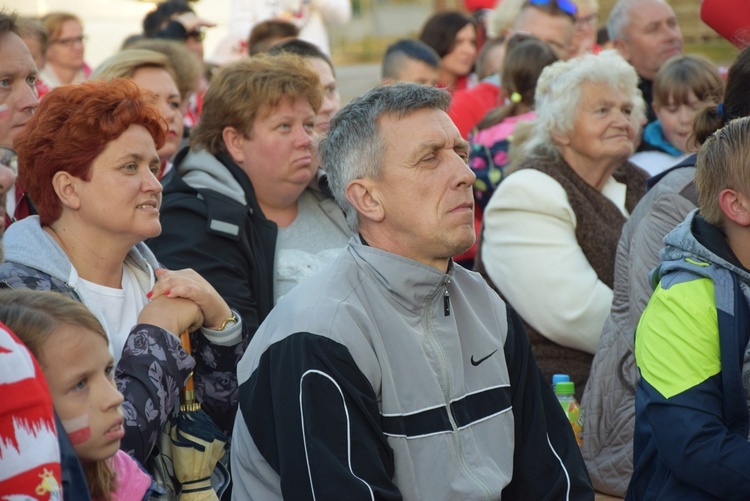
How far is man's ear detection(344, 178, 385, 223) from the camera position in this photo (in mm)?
2906

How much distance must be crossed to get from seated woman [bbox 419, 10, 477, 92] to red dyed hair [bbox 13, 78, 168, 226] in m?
4.88

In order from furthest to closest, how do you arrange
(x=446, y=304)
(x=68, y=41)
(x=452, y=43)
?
(x=452, y=43), (x=68, y=41), (x=446, y=304)

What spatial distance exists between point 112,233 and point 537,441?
1.43 metres

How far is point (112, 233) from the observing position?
10.5ft

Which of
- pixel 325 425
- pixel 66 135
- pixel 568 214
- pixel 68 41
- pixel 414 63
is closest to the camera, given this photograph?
pixel 325 425

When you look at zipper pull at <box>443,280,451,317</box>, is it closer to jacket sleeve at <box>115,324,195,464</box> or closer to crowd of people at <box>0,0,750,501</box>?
crowd of people at <box>0,0,750,501</box>

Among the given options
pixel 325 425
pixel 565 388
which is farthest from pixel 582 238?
pixel 325 425

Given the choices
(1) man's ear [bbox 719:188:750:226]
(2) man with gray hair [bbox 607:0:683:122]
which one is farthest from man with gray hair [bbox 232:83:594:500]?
(2) man with gray hair [bbox 607:0:683:122]

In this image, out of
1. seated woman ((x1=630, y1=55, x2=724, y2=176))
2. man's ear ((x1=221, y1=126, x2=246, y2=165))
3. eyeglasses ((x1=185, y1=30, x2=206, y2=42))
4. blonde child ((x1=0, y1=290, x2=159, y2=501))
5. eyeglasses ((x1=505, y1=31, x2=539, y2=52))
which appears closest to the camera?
blonde child ((x1=0, y1=290, x2=159, y2=501))

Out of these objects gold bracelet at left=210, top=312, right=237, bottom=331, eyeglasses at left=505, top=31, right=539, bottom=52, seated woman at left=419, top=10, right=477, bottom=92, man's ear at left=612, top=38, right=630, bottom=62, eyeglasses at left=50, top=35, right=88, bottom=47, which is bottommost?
seated woman at left=419, top=10, right=477, bottom=92

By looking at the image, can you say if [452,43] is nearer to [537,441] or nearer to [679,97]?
[679,97]

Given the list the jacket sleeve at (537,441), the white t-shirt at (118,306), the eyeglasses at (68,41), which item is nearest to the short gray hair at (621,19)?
the eyeglasses at (68,41)

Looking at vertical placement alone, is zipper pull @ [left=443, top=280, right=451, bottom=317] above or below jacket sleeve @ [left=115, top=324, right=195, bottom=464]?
above

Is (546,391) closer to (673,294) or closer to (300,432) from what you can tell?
(673,294)
